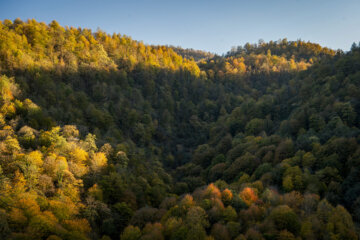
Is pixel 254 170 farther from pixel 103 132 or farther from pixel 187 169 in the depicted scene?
pixel 103 132

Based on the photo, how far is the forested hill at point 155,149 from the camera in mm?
38875

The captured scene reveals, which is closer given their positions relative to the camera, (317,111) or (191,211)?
(191,211)

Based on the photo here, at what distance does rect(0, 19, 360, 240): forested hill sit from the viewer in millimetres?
38875

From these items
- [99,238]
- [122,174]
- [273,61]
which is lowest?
[99,238]

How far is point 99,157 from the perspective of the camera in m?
55.1

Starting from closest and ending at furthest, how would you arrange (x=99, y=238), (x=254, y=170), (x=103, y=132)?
(x=99, y=238) < (x=254, y=170) < (x=103, y=132)

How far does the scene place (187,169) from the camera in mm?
86875

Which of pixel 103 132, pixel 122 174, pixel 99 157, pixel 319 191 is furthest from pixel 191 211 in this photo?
pixel 103 132

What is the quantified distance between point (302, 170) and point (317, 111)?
3745 cm

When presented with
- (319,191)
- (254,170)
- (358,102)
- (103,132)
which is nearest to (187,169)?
(254,170)

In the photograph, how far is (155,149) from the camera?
3789 inches

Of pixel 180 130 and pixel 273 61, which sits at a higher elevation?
pixel 273 61

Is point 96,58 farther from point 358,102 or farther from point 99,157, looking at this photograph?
point 358,102

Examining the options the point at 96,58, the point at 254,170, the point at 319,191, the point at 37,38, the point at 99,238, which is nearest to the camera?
the point at 99,238
